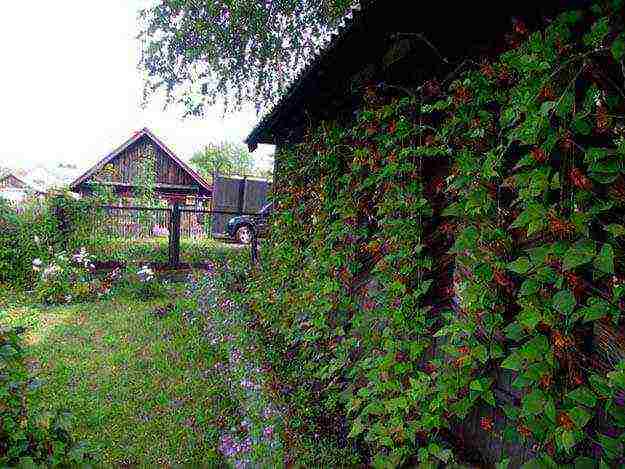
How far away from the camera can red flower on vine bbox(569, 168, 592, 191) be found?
1288 mm

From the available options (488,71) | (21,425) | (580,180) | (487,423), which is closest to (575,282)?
(580,180)

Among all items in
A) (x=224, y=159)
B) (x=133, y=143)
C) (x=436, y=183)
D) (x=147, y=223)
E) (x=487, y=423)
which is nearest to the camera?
(x=487, y=423)

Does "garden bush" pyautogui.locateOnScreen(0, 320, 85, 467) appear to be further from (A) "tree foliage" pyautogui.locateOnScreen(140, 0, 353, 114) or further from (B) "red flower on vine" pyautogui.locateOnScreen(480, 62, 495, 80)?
(A) "tree foliage" pyautogui.locateOnScreen(140, 0, 353, 114)

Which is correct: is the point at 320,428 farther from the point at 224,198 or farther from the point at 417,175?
the point at 224,198

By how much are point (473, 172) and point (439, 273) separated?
74cm

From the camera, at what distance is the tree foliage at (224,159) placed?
185 ft

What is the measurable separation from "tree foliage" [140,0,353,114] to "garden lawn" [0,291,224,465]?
10.6 feet

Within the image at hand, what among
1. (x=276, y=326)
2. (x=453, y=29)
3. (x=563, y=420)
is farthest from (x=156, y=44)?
(x=563, y=420)

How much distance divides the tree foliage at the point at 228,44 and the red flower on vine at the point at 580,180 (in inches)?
149

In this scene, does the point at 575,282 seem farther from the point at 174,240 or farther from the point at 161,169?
the point at 161,169

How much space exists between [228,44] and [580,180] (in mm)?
4769

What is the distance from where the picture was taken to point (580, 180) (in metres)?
1.29

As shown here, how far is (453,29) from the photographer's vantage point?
2236mm

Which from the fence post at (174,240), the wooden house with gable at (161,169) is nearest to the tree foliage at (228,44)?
the fence post at (174,240)
